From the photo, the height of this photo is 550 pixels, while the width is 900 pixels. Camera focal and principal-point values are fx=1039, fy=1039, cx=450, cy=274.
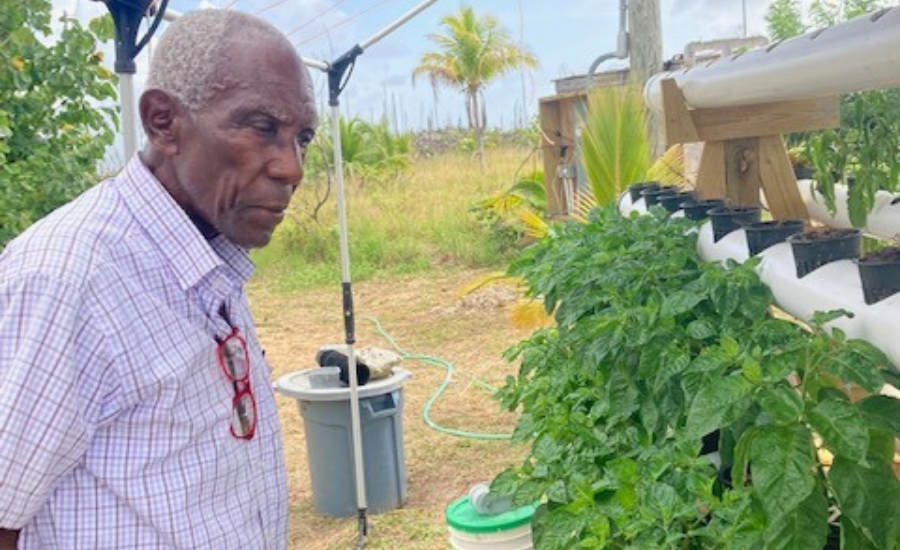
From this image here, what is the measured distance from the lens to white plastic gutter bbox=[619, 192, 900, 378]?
5.06 ft

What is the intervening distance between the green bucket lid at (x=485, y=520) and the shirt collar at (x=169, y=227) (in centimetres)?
229

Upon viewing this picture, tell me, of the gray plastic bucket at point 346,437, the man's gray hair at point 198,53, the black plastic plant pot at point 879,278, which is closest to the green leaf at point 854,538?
the black plastic plant pot at point 879,278

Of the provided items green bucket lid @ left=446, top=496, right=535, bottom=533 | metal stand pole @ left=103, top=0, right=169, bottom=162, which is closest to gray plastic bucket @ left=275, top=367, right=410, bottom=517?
green bucket lid @ left=446, top=496, right=535, bottom=533

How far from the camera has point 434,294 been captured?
11.5 m

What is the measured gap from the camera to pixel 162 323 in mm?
1318

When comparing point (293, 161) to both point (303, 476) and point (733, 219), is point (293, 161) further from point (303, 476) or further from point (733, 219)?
point (303, 476)

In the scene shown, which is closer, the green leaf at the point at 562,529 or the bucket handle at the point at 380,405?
the green leaf at the point at 562,529

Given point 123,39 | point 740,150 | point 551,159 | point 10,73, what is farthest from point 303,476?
point 551,159

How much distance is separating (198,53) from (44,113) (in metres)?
3.93

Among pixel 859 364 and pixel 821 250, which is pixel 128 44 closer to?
pixel 821 250

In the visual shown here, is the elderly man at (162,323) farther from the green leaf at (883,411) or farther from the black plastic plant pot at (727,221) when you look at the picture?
the black plastic plant pot at (727,221)

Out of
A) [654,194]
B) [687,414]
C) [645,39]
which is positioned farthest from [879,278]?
[645,39]

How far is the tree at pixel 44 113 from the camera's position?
4461 mm

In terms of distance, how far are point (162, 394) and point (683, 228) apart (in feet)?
6.59
